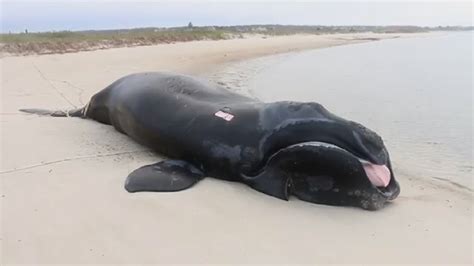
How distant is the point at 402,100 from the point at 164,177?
687 centimetres

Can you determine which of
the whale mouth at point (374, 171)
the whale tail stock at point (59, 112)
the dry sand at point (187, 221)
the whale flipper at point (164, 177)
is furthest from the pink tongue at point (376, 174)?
the whale tail stock at point (59, 112)

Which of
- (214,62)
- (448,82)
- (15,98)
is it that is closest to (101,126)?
(15,98)

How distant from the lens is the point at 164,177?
421 cm


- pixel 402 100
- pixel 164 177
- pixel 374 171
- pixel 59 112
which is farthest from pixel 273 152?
pixel 402 100

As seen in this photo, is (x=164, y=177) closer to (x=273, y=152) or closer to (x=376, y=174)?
(x=273, y=152)

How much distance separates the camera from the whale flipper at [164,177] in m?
4.07

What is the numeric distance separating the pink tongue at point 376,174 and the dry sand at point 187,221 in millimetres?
197

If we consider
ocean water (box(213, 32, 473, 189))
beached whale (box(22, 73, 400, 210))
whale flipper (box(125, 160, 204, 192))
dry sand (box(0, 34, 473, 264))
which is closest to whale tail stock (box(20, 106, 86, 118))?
dry sand (box(0, 34, 473, 264))

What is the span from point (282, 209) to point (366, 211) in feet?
2.05

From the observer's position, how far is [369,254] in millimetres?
3219

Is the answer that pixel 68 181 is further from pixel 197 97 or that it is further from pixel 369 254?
pixel 369 254

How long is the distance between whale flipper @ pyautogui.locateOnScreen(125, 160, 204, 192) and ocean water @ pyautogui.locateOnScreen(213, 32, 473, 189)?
2.29 m

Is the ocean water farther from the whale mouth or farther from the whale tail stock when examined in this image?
the whale tail stock

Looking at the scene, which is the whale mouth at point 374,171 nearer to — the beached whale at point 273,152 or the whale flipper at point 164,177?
the beached whale at point 273,152
